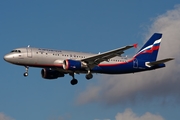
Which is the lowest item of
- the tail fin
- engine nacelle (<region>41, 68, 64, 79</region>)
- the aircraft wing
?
engine nacelle (<region>41, 68, 64, 79</region>)

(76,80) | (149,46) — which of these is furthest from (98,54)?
(149,46)

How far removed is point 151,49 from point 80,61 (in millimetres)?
15746

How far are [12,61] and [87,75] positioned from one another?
11.3 meters

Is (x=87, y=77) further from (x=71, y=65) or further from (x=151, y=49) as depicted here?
(x=151, y=49)

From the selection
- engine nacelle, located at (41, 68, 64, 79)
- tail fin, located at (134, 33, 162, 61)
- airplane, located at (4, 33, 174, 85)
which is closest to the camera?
airplane, located at (4, 33, 174, 85)

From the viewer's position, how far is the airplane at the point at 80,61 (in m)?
74.9

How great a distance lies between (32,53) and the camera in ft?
246

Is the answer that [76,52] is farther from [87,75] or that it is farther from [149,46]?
[149,46]

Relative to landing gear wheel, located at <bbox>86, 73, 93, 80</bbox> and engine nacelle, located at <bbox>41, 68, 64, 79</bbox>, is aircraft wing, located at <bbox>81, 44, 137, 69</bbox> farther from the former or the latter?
engine nacelle, located at <bbox>41, 68, 64, 79</bbox>

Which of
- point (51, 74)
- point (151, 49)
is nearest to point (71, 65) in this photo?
point (51, 74)

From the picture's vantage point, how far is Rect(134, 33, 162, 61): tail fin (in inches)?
3371

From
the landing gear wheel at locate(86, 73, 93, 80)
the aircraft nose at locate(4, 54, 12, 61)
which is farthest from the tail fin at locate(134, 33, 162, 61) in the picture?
the aircraft nose at locate(4, 54, 12, 61)

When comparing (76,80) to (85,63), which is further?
(76,80)

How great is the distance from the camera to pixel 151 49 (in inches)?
3469
